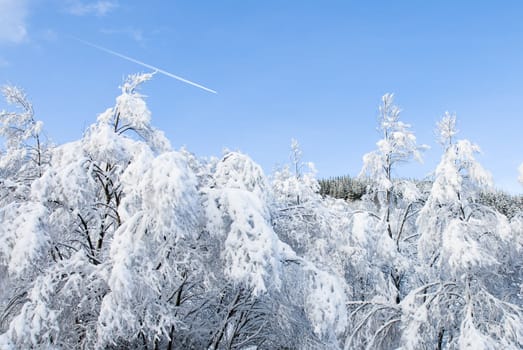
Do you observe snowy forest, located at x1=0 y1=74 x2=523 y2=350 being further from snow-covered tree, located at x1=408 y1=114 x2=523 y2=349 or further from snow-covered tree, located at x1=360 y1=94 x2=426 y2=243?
snow-covered tree, located at x1=360 y1=94 x2=426 y2=243

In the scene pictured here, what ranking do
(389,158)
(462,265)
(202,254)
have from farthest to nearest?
(389,158), (462,265), (202,254)

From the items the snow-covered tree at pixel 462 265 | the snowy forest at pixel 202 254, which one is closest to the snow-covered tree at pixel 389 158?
the snowy forest at pixel 202 254

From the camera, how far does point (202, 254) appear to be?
5949 mm

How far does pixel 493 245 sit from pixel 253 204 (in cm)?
684

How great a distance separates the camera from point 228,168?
7547mm

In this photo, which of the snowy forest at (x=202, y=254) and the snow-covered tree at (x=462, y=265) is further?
the snow-covered tree at (x=462, y=265)

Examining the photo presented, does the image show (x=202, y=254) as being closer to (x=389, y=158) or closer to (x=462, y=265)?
(x=462, y=265)

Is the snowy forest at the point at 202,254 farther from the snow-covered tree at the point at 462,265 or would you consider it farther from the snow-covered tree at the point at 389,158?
the snow-covered tree at the point at 389,158

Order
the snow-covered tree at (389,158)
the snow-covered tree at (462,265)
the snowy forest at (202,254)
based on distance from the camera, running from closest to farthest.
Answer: the snowy forest at (202,254), the snow-covered tree at (462,265), the snow-covered tree at (389,158)

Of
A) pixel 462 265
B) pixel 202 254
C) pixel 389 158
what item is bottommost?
pixel 202 254

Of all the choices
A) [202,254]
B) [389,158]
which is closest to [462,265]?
[389,158]

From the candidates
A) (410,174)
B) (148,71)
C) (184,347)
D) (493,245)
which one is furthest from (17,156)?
(493,245)

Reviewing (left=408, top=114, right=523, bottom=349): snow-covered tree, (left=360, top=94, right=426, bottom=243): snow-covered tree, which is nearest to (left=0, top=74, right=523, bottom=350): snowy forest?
(left=408, top=114, right=523, bottom=349): snow-covered tree

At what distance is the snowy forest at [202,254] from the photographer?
539cm
